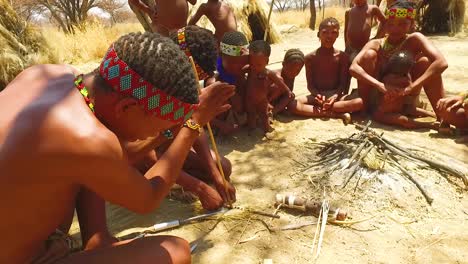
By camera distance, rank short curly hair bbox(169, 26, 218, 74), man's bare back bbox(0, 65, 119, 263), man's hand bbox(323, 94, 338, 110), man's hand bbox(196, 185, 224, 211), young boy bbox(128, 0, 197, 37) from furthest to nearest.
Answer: young boy bbox(128, 0, 197, 37)
man's hand bbox(323, 94, 338, 110)
man's hand bbox(196, 185, 224, 211)
short curly hair bbox(169, 26, 218, 74)
man's bare back bbox(0, 65, 119, 263)

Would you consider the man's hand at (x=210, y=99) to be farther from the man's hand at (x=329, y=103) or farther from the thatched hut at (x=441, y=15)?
the thatched hut at (x=441, y=15)

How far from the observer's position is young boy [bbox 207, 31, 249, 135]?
3.26 meters

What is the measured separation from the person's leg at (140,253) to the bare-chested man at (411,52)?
268 centimetres

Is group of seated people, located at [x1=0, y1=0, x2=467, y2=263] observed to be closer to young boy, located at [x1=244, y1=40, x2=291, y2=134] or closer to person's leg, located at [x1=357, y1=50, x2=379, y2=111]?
young boy, located at [x1=244, y1=40, x2=291, y2=134]

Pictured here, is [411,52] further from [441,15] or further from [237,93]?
[441,15]

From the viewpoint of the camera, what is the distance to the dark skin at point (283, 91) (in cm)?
371

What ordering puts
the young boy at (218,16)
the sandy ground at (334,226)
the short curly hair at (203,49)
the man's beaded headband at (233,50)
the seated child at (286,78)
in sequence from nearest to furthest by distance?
1. the sandy ground at (334,226)
2. the short curly hair at (203,49)
3. the man's beaded headband at (233,50)
4. the seated child at (286,78)
5. the young boy at (218,16)

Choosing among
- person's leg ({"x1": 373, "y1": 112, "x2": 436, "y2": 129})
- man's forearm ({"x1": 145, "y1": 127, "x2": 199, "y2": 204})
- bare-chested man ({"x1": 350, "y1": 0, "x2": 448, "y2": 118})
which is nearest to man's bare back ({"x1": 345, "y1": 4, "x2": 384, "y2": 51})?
bare-chested man ({"x1": 350, "y1": 0, "x2": 448, "y2": 118})

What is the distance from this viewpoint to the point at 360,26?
16.8 ft

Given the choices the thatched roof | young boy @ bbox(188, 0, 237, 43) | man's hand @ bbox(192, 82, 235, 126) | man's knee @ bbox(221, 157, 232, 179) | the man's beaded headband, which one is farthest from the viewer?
the thatched roof

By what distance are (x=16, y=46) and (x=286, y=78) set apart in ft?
11.9

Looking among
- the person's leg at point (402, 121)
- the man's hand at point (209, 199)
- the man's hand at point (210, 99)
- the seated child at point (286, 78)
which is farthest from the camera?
the seated child at point (286, 78)

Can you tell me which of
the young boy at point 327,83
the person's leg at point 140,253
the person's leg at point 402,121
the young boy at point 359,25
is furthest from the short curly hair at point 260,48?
the young boy at point 359,25

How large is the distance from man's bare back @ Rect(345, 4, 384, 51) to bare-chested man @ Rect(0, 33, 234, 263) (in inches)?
170
